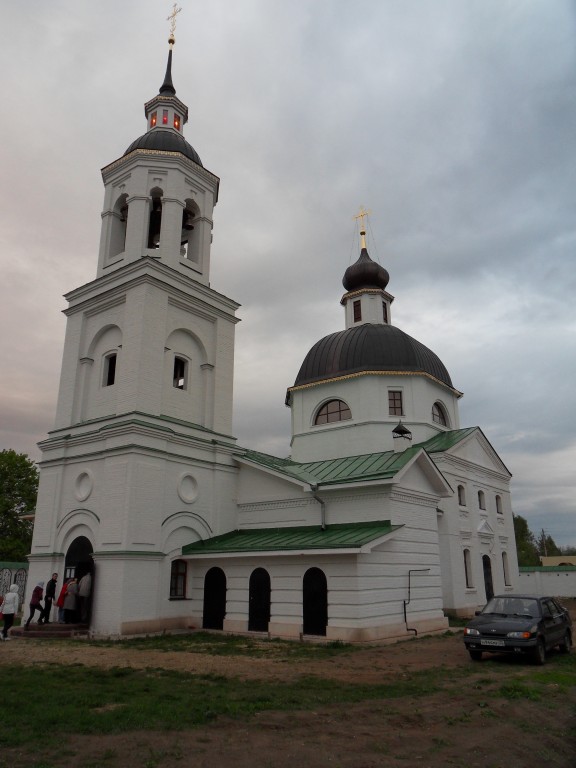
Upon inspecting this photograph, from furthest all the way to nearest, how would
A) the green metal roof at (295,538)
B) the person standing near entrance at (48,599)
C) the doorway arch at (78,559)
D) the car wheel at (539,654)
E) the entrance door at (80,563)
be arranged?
the doorway arch at (78,559), the person standing near entrance at (48,599), the entrance door at (80,563), the green metal roof at (295,538), the car wheel at (539,654)

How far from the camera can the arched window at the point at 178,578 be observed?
696 inches

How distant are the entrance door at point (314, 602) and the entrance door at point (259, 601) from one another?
50.9 inches

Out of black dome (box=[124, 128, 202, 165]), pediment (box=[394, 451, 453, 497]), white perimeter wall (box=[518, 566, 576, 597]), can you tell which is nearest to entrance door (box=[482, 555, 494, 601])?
pediment (box=[394, 451, 453, 497])

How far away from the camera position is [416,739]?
6480mm

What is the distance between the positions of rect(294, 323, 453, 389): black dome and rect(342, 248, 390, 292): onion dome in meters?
2.95

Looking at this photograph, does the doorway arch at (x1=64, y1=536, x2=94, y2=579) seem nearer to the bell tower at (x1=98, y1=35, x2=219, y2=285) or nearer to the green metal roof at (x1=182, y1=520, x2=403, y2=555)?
the green metal roof at (x1=182, y1=520, x2=403, y2=555)

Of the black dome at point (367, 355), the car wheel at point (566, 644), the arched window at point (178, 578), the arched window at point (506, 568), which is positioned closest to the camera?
the car wheel at point (566, 644)

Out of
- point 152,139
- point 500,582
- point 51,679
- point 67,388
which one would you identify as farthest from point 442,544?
point 152,139

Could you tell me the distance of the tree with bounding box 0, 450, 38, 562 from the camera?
3772 centimetres

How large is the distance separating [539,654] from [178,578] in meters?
10.4

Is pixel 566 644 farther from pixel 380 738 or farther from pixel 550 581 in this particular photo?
pixel 550 581

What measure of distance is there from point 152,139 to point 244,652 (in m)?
17.5

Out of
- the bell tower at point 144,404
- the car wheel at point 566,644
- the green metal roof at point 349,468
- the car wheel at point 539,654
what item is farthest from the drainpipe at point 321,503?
the car wheel at point 539,654

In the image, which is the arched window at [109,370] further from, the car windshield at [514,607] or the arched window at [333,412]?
the car windshield at [514,607]
